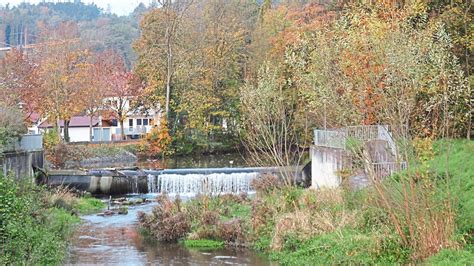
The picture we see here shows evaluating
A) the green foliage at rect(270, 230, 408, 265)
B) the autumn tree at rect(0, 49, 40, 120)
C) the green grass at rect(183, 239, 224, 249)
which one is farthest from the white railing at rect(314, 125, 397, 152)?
the autumn tree at rect(0, 49, 40, 120)

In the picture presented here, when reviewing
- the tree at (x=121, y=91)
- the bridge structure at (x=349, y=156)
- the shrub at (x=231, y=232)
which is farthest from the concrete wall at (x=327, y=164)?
the tree at (x=121, y=91)

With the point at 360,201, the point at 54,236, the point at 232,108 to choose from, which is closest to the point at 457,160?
the point at 360,201

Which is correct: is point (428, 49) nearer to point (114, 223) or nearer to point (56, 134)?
point (114, 223)

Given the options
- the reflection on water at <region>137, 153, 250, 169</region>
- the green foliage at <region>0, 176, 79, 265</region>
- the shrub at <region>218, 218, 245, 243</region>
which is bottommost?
the shrub at <region>218, 218, 245, 243</region>

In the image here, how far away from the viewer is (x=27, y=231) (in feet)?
48.3

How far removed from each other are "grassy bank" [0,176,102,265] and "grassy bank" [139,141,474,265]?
12.8 ft

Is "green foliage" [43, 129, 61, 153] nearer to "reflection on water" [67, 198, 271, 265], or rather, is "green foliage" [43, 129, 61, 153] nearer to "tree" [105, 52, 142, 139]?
"tree" [105, 52, 142, 139]

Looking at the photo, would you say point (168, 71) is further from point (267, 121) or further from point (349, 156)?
point (349, 156)

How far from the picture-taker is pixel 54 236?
55.4ft

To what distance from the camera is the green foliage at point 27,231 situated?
13.8m

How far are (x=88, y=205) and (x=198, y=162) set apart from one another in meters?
17.4

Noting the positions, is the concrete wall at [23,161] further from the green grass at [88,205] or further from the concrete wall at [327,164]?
the concrete wall at [327,164]

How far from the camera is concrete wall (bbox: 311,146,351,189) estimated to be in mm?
24031

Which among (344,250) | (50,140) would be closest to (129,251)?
(344,250)
